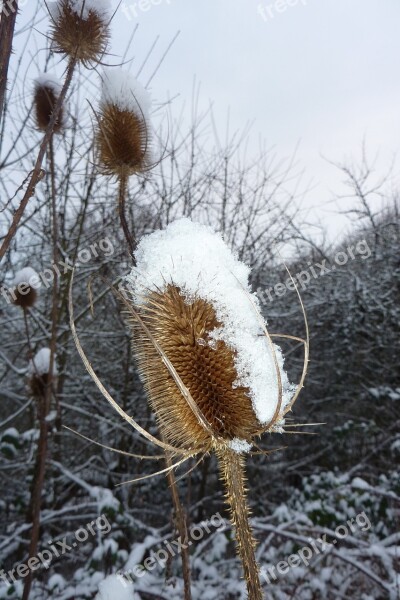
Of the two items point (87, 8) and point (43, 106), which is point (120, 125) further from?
point (43, 106)

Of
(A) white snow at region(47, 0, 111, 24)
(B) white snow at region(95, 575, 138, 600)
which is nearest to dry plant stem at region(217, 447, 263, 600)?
(B) white snow at region(95, 575, 138, 600)

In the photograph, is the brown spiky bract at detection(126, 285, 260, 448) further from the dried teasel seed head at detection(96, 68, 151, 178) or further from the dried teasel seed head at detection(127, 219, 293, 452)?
the dried teasel seed head at detection(96, 68, 151, 178)

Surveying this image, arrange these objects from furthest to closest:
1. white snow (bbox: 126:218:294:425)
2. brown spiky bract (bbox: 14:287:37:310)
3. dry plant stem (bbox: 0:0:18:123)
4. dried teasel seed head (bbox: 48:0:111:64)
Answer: brown spiky bract (bbox: 14:287:37:310), dried teasel seed head (bbox: 48:0:111:64), dry plant stem (bbox: 0:0:18:123), white snow (bbox: 126:218:294:425)

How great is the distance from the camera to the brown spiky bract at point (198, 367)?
36.5 inches

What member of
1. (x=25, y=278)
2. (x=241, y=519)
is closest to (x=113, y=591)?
(x=241, y=519)

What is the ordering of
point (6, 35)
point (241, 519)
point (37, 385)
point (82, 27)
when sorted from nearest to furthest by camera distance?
point (241, 519)
point (6, 35)
point (82, 27)
point (37, 385)

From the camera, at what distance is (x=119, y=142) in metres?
1.77

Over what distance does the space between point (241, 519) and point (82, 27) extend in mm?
1841

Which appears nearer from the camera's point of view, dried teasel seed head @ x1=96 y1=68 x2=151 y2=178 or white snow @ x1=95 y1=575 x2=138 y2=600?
white snow @ x1=95 y1=575 x2=138 y2=600

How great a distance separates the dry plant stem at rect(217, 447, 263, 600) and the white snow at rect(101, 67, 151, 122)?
4.85 feet

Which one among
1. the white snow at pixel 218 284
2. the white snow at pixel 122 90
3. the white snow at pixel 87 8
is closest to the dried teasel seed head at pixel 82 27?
the white snow at pixel 87 8

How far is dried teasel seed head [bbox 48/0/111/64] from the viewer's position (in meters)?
1.75

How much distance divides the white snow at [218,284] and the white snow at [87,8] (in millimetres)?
1369

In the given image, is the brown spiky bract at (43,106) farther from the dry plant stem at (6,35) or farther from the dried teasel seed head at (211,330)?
the dried teasel seed head at (211,330)
